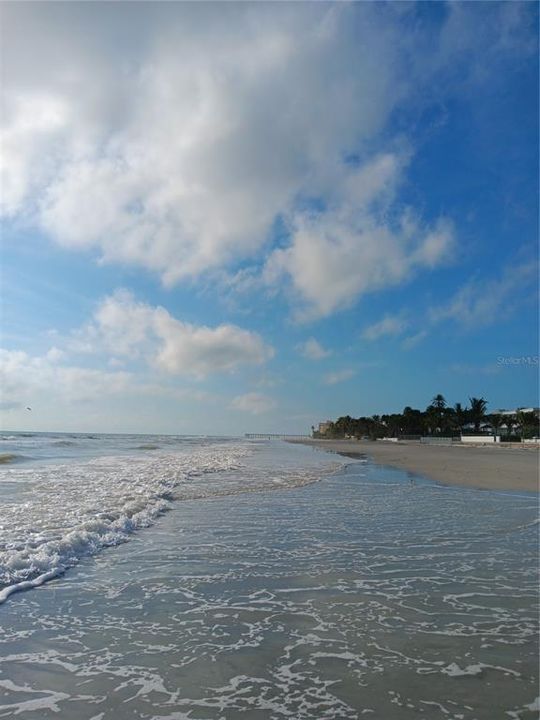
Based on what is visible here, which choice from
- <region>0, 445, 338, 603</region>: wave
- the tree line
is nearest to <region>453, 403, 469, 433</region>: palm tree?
the tree line

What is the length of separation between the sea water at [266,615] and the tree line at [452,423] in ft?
348

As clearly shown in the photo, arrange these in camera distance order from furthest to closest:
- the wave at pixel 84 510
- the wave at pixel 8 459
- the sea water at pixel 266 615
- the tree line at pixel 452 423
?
1. the tree line at pixel 452 423
2. the wave at pixel 8 459
3. the wave at pixel 84 510
4. the sea water at pixel 266 615

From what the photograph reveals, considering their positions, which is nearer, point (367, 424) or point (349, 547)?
point (349, 547)

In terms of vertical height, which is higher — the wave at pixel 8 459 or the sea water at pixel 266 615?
the sea water at pixel 266 615

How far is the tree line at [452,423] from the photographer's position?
10969cm

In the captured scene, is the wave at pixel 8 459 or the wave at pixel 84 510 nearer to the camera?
the wave at pixel 84 510

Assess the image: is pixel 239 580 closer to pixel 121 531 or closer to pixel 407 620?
pixel 407 620

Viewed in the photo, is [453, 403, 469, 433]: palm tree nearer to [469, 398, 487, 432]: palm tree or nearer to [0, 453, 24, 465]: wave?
[469, 398, 487, 432]: palm tree

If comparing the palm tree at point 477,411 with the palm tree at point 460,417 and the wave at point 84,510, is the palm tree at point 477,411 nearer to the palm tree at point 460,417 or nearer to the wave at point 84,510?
the palm tree at point 460,417

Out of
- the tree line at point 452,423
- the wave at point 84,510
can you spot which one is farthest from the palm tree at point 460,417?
the wave at point 84,510

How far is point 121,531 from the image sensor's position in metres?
11.5

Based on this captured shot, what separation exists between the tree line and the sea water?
105932mm

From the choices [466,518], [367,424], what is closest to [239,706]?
[466,518]

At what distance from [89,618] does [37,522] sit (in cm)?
661
